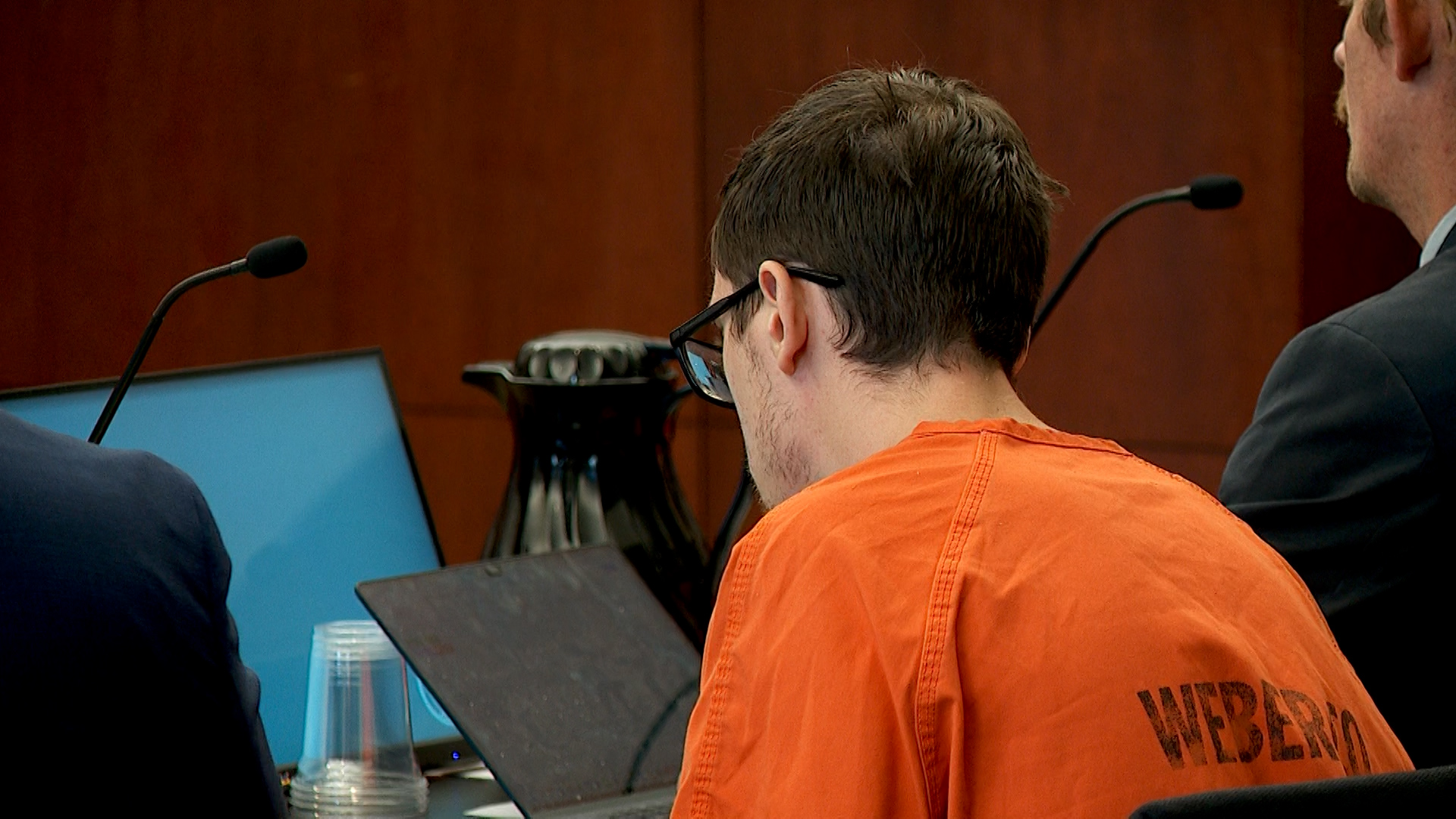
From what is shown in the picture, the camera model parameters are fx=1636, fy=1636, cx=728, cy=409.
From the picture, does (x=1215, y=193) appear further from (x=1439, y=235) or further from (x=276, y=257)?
(x=276, y=257)

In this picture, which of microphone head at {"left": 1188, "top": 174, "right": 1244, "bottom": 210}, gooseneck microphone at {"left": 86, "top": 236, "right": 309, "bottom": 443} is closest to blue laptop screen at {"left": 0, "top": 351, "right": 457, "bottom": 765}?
gooseneck microphone at {"left": 86, "top": 236, "right": 309, "bottom": 443}

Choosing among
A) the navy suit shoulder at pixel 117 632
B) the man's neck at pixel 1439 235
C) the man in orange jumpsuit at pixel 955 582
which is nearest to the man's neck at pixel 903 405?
the man in orange jumpsuit at pixel 955 582

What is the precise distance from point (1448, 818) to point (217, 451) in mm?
1146

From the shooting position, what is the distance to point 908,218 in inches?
40.8

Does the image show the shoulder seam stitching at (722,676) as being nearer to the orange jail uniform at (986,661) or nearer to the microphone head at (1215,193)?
the orange jail uniform at (986,661)

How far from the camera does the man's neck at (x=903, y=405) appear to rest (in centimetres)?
101

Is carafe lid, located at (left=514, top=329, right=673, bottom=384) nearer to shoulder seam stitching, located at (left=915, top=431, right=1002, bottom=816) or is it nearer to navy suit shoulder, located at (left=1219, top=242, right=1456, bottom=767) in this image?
navy suit shoulder, located at (left=1219, top=242, right=1456, bottom=767)

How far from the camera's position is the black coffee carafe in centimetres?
168

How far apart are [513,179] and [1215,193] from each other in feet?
6.82

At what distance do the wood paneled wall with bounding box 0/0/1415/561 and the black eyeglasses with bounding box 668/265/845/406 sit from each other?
1.85 m

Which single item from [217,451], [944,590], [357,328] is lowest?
[357,328]

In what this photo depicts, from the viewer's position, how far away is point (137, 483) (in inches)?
37.9

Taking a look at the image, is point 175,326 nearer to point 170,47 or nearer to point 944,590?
point 170,47

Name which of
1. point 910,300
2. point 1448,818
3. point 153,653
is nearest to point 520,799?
point 153,653
